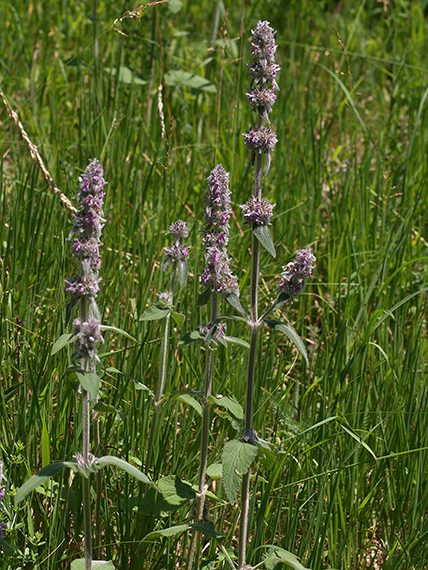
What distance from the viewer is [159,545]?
7.06ft

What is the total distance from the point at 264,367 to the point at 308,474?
0.43 m

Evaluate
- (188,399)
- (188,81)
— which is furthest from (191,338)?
(188,81)

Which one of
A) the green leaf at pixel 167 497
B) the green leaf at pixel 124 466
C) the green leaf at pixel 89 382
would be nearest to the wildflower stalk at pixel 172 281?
the green leaf at pixel 167 497

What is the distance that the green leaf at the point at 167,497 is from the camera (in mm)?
1912

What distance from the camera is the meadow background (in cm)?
212

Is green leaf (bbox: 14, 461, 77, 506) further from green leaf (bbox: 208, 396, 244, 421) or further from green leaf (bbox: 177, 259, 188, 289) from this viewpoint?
green leaf (bbox: 177, 259, 188, 289)

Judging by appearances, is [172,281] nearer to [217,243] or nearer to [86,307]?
[217,243]

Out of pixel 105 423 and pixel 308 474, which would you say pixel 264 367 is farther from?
pixel 105 423

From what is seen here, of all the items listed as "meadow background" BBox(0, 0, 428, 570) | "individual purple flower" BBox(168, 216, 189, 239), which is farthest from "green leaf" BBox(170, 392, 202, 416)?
"individual purple flower" BBox(168, 216, 189, 239)

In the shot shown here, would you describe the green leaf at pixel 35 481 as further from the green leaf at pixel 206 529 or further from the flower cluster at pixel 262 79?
the flower cluster at pixel 262 79

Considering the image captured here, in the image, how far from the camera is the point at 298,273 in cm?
173

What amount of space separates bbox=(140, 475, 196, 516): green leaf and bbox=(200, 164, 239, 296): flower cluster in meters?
0.61

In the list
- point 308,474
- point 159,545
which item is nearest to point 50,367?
point 159,545

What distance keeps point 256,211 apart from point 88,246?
18.6 inches
